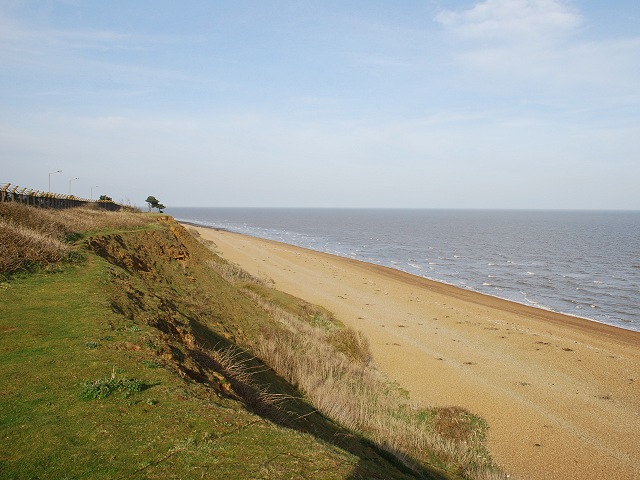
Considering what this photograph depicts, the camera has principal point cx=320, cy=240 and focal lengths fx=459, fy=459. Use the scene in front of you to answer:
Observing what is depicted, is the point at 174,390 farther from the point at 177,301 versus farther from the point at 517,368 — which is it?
the point at 517,368

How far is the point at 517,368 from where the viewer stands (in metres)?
19.4

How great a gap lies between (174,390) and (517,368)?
16.8m

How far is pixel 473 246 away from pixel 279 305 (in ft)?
217

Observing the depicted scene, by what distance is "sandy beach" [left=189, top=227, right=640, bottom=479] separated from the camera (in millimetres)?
12555

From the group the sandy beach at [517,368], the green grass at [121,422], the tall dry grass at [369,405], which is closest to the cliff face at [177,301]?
the green grass at [121,422]

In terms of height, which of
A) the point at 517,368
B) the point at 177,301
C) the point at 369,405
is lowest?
the point at 517,368

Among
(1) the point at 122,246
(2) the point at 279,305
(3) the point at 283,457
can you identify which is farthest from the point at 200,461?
(2) the point at 279,305

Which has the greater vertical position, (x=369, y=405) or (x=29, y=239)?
(x=29, y=239)

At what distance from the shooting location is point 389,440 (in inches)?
398

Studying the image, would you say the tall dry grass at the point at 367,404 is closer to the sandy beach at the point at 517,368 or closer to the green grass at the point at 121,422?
the sandy beach at the point at 517,368

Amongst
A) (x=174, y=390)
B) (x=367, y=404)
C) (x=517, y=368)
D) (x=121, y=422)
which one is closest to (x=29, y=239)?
(x=174, y=390)

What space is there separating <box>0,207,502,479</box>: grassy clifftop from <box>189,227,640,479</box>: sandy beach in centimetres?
157

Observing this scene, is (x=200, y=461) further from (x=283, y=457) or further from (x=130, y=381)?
(x=130, y=381)

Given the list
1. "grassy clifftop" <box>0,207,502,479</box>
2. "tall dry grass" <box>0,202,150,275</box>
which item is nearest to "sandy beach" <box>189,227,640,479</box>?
"grassy clifftop" <box>0,207,502,479</box>
